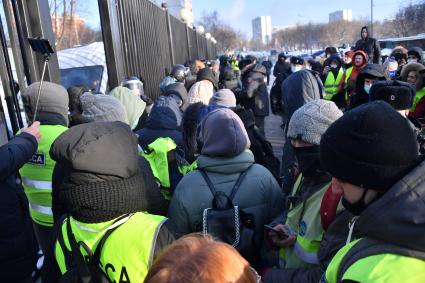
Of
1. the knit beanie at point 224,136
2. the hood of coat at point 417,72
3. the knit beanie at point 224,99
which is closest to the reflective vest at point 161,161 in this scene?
the knit beanie at point 224,136

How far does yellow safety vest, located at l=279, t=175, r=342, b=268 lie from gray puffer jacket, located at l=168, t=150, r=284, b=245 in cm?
26

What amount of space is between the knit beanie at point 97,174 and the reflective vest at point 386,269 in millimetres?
989

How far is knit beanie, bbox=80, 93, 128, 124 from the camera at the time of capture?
321 cm

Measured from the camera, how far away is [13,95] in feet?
12.5

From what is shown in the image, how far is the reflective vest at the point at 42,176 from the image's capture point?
2889 millimetres

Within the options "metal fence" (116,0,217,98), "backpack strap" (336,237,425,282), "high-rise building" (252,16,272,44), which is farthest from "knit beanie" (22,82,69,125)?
"high-rise building" (252,16,272,44)

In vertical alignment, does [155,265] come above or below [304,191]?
above

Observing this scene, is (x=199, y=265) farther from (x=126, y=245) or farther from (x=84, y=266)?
(x=84, y=266)

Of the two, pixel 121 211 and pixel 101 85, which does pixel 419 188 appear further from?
pixel 101 85

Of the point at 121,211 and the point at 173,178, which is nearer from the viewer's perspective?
the point at 121,211

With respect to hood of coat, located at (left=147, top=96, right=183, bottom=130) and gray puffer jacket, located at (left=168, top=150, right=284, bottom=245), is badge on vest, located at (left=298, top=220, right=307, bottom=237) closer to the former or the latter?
gray puffer jacket, located at (left=168, top=150, right=284, bottom=245)

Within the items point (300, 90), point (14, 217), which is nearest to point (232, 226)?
point (14, 217)

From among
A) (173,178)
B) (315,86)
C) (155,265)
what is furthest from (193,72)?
(155,265)

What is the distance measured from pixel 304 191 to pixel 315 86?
110 inches
